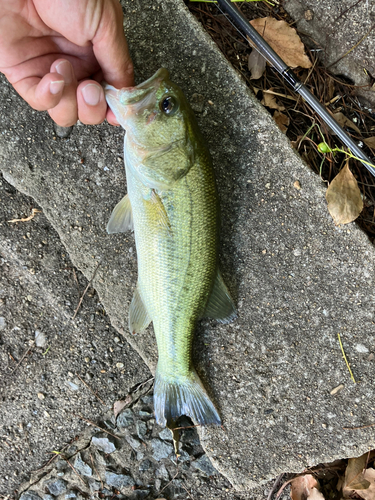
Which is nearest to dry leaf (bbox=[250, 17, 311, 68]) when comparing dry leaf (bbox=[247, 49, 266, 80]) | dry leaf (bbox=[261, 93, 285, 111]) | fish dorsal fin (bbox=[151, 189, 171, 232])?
dry leaf (bbox=[247, 49, 266, 80])

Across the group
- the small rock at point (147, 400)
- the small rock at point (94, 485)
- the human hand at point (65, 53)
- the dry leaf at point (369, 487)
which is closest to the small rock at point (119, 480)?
the small rock at point (94, 485)

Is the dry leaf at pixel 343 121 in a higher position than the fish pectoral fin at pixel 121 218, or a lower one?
higher

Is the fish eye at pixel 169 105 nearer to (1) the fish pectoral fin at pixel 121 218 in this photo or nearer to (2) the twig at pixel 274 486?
(1) the fish pectoral fin at pixel 121 218

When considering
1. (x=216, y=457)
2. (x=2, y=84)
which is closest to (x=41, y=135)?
(x=2, y=84)

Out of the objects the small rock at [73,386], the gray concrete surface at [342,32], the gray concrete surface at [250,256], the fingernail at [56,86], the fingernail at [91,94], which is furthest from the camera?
the small rock at [73,386]

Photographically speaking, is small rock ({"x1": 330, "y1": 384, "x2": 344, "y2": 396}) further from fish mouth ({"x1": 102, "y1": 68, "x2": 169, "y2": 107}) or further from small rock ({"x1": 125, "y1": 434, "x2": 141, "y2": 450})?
fish mouth ({"x1": 102, "y1": 68, "x2": 169, "y2": 107})

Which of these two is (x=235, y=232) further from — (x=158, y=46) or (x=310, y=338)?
(x=158, y=46)

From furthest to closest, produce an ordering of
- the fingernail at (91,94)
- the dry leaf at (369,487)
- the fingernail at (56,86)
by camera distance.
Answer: the dry leaf at (369,487) → the fingernail at (91,94) → the fingernail at (56,86)
